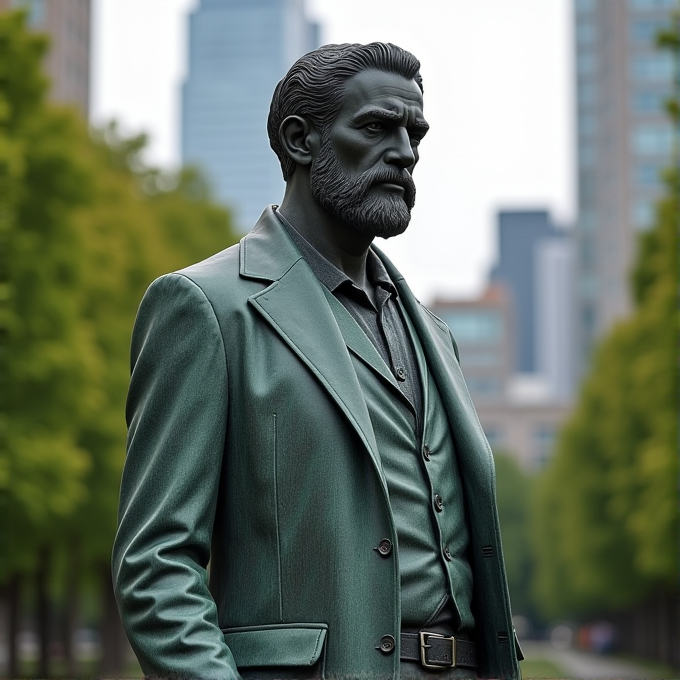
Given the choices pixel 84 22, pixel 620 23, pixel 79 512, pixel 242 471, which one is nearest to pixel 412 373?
pixel 242 471

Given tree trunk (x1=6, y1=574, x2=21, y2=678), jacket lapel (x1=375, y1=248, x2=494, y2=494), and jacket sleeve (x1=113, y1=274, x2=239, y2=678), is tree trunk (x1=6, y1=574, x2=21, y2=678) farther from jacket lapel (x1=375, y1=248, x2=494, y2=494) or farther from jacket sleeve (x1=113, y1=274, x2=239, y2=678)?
jacket sleeve (x1=113, y1=274, x2=239, y2=678)

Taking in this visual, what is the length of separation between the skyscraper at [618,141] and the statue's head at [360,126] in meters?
98.5

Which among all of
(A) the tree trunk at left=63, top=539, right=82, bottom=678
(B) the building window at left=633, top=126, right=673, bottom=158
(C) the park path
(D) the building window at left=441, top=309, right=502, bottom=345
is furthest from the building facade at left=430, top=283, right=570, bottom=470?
(A) the tree trunk at left=63, top=539, right=82, bottom=678

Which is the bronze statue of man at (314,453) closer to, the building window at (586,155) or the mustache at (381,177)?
the mustache at (381,177)

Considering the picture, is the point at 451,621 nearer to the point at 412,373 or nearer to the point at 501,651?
the point at 501,651

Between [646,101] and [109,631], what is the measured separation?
83.4m

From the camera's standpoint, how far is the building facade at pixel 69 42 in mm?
75500

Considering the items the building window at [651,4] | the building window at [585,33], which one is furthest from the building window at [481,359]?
the building window at [651,4]

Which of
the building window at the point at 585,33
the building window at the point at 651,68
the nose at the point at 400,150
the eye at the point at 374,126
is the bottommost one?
the nose at the point at 400,150

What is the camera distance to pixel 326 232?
14.8ft

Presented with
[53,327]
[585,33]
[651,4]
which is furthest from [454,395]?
[585,33]

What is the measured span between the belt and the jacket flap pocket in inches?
10.1

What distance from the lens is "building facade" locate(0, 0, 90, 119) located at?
75.5 meters

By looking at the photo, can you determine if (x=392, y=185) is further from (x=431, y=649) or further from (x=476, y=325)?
(x=476, y=325)
